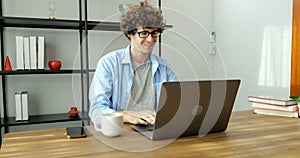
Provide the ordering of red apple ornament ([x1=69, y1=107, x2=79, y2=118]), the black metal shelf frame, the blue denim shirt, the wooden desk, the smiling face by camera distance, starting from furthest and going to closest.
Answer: red apple ornament ([x1=69, y1=107, x2=79, y2=118]) < the black metal shelf frame < the smiling face < the blue denim shirt < the wooden desk

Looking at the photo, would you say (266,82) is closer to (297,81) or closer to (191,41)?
(297,81)

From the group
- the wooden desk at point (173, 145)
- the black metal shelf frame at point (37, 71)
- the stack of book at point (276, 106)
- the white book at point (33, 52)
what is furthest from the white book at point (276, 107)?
the white book at point (33, 52)

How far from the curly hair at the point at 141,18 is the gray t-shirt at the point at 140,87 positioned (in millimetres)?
212

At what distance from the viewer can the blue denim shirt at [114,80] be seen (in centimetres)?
145

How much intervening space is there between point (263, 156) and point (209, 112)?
0.26 m

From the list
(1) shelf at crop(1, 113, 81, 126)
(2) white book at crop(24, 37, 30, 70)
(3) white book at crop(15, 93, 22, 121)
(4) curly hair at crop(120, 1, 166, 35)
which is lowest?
(1) shelf at crop(1, 113, 81, 126)

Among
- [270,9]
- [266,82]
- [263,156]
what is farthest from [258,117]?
[270,9]

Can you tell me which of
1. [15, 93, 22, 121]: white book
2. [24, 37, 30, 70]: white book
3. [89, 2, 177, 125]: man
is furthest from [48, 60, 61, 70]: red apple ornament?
[89, 2, 177, 125]: man

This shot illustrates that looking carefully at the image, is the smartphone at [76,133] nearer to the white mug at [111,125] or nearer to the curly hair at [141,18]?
the white mug at [111,125]

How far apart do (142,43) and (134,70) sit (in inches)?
6.9

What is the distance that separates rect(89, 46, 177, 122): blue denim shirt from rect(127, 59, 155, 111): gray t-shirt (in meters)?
0.03

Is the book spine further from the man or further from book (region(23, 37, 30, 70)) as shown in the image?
book (region(23, 37, 30, 70))

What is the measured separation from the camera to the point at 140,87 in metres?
1.67

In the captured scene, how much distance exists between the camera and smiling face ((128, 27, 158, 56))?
5.12 feet
